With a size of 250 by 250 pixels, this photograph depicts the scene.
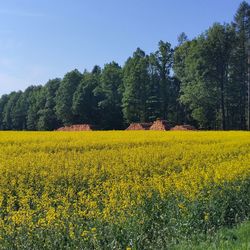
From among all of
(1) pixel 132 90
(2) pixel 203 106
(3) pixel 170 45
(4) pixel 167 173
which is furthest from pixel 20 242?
(3) pixel 170 45

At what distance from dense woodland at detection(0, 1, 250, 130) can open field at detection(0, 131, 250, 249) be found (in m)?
40.2

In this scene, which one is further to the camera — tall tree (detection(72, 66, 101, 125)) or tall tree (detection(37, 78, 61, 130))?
tall tree (detection(37, 78, 61, 130))

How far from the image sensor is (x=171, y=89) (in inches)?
2758

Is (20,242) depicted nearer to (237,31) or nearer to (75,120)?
(237,31)

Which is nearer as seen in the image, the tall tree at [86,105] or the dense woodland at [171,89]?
the dense woodland at [171,89]

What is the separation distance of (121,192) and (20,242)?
311cm

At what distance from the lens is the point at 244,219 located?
28.4ft

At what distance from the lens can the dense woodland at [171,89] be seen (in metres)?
53.5

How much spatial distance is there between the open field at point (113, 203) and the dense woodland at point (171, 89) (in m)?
40.2

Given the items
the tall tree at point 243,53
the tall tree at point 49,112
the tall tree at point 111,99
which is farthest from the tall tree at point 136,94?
the tall tree at point 49,112

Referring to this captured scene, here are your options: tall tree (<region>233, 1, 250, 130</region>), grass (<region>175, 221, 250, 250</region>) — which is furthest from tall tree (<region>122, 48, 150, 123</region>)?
grass (<region>175, 221, 250, 250</region>)

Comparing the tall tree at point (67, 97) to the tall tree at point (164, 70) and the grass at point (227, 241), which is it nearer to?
the tall tree at point (164, 70)

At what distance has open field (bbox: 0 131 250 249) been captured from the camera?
6836 mm

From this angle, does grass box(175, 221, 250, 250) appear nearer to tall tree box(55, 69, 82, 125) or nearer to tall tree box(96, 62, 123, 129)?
tall tree box(96, 62, 123, 129)
